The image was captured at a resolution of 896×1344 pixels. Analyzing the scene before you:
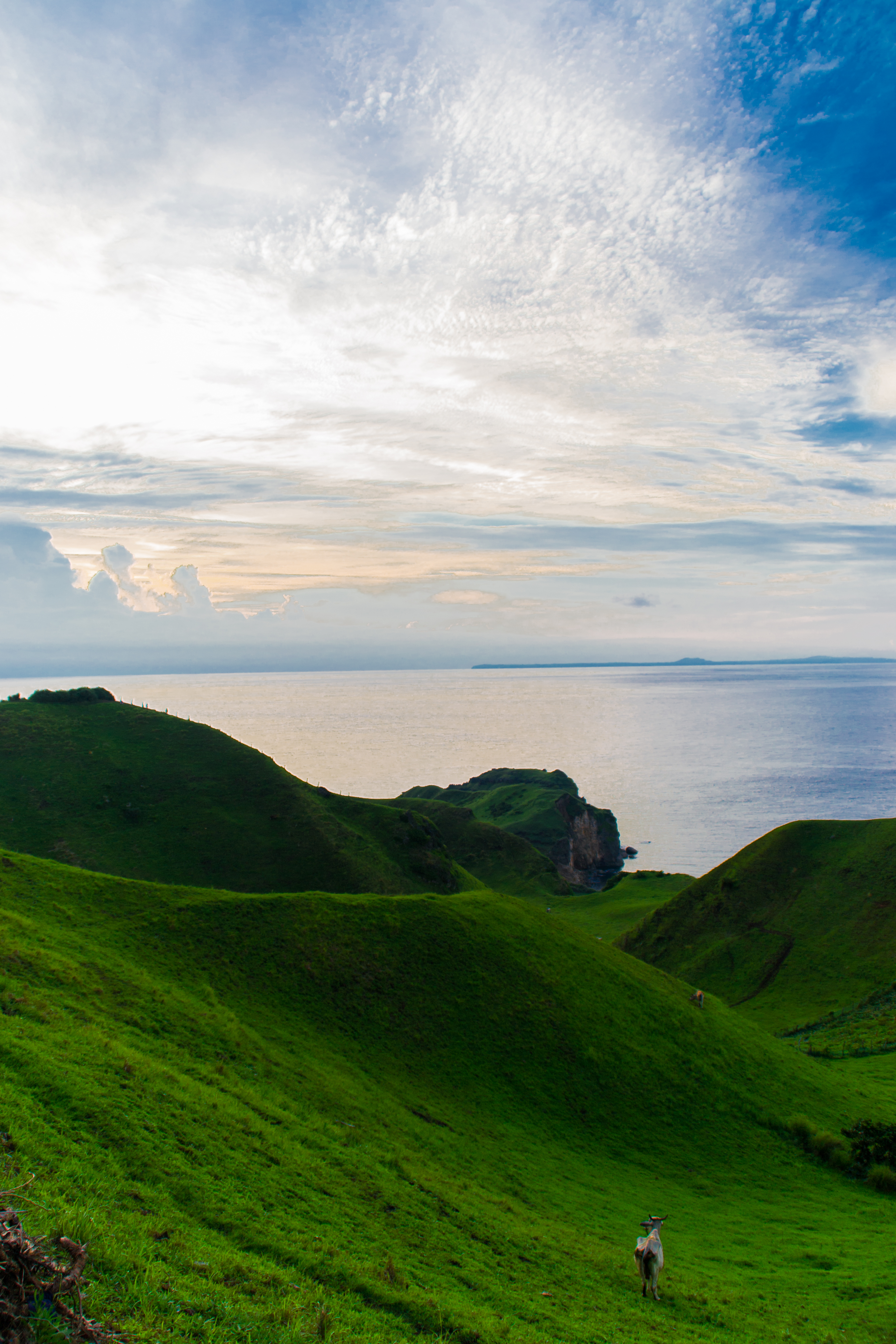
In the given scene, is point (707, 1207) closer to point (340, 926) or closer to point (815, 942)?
point (340, 926)

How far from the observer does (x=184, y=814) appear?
71438 millimetres

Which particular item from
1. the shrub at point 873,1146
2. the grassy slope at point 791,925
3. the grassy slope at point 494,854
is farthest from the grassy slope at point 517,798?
the shrub at point 873,1146

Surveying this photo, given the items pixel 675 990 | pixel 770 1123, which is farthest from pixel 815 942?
pixel 770 1123

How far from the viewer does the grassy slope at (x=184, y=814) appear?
64750mm

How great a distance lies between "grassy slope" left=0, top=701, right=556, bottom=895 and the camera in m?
64.8

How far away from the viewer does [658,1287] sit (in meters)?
18.9

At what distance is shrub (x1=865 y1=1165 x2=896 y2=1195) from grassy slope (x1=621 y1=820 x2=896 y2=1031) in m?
28.3

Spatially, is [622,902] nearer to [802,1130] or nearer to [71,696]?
[802,1130]

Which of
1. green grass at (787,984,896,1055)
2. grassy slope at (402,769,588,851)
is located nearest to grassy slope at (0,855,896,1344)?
green grass at (787,984,896,1055)

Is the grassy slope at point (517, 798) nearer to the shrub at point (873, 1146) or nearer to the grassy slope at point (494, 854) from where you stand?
the grassy slope at point (494, 854)

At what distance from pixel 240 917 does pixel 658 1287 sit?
25093 mm

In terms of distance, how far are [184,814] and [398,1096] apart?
49898 millimetres

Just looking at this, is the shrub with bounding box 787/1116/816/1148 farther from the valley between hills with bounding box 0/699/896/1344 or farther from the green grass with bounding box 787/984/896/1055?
the green grass with bounding box 787/984/896/1055

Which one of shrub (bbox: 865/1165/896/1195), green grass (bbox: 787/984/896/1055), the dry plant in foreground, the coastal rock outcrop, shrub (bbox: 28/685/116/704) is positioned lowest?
the coastal rock outcrop
